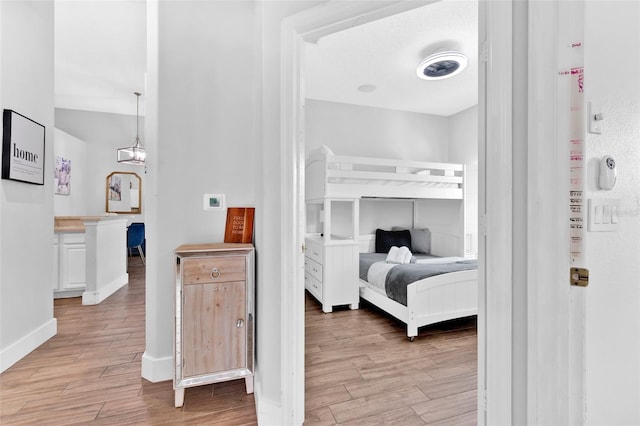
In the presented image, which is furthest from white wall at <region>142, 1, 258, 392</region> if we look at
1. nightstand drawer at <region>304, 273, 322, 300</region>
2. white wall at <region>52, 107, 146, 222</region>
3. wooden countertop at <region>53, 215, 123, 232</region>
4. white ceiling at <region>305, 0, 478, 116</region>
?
white wall at <region>52, 107, 146, 222</region>

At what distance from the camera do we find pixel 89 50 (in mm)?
3430

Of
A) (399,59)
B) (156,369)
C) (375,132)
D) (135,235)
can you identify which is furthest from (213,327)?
(135,235)

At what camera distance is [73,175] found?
510cm

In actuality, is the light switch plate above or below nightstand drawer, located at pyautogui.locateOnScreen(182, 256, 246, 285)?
above

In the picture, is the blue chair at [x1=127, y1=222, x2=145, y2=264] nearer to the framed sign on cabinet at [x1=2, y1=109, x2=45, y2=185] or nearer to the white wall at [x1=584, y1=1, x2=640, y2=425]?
the framed sign on cabinet at [x1=2, y1=109, x2=45, y2=185]

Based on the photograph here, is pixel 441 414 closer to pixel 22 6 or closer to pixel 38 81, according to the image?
pixel 38 81

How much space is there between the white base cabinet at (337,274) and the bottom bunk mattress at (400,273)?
0.22 meters

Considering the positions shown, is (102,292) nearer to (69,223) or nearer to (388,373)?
(69,223)

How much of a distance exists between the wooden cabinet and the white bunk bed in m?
1.52

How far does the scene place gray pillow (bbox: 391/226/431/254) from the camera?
456 cm

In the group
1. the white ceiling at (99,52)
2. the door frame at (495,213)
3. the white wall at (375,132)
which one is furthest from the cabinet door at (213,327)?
the white wall at (375,132)

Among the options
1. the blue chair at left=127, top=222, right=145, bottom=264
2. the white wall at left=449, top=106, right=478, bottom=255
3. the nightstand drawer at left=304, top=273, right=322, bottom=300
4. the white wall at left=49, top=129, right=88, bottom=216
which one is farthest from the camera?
the blue chair at left=127, top=222, right=145, bottom=264

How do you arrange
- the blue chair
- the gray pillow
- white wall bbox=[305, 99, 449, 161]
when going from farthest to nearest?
1. the blue chair
2. the gray pillow
3. white wall bbox=[305, 99, 449, 161]

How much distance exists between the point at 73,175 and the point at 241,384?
5.23m
